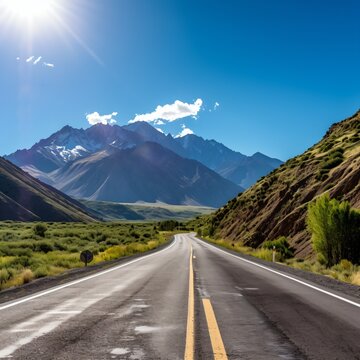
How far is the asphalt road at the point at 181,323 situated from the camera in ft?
18.6

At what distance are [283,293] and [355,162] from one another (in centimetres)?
2877

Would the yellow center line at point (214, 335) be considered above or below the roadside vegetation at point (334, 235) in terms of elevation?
below

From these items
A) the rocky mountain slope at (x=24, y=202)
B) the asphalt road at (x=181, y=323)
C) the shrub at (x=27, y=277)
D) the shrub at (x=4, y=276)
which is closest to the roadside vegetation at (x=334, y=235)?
the asphalt road at (x=181, y=323)

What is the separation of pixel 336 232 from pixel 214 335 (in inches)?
687

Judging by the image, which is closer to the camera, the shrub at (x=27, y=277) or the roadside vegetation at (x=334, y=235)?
A: the shrub at (x=27, y=277)

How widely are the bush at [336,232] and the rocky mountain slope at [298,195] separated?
6.38 meters

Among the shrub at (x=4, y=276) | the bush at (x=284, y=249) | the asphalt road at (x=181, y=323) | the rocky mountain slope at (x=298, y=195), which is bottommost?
the shrub at (x=4, y=276)

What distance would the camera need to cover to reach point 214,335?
21.5ft

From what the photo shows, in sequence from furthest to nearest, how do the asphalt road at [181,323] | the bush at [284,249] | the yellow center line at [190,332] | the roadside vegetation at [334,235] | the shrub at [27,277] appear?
the bush at [284,249] → the roadside vegetation at [334,235] → the shrub at [27,277] → the asphalt road at [181,323] → the yellow center line at [190,332]

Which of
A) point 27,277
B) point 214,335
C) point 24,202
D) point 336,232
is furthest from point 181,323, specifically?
point 24,202

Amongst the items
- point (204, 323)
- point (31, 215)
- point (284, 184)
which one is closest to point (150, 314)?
point (204, 323)

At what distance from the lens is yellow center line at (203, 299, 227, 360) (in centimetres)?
549

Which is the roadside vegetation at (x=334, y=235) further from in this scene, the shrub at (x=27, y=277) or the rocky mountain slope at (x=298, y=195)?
the shrub at (x=27, y=277)

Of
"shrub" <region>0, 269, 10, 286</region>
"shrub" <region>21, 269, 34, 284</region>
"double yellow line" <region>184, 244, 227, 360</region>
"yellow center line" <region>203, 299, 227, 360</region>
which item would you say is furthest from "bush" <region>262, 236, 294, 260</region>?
"yellow center line" <region>203, 299, 227, 360</region>
